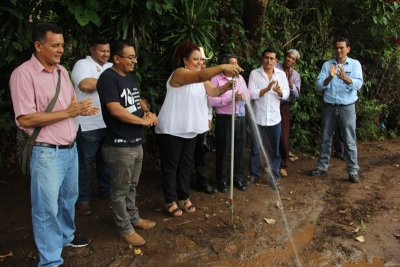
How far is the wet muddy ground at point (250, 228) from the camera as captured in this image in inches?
137

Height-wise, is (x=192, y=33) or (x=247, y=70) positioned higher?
(x=192, y=33)

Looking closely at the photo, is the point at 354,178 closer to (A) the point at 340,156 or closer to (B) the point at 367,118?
(A) the point at 340,156

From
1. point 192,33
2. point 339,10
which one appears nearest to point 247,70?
point 192,33

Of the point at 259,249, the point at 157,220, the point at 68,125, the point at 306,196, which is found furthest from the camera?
the point at 306,196

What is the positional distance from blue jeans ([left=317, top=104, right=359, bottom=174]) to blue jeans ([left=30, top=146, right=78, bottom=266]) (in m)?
3.88

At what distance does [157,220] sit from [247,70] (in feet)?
11.4

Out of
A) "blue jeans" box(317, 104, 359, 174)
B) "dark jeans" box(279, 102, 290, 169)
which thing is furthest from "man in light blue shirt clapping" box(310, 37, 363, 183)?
"dark jeans" box(279, 102, 290, 169)

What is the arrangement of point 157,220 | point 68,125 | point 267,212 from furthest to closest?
point 267,212 < point 157,220 < point 68,125

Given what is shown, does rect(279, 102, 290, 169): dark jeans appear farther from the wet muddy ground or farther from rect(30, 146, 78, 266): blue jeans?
rect(30, 146, 78, 266): blue jeans

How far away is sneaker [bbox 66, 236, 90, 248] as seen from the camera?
11.6 ft

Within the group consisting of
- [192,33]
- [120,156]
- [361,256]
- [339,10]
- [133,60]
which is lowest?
[361,256]

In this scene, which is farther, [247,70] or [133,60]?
[247,70]

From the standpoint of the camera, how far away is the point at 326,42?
7707 mm

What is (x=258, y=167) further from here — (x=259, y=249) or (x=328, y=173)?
(x=259, y=249)
